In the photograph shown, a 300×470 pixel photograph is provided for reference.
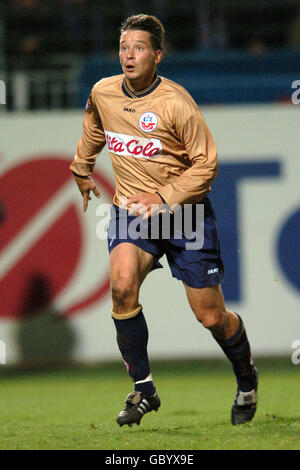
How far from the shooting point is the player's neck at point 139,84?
4.83 m

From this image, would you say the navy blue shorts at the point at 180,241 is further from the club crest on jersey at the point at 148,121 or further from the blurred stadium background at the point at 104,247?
the blurred stadium background at the point at 104,247

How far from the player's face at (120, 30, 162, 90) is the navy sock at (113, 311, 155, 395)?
135cm

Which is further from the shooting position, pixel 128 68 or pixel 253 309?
pixel 253 309

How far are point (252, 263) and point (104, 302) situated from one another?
1461 mm

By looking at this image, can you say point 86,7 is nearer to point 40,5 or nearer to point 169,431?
point 40,5

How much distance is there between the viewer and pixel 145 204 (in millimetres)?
4621

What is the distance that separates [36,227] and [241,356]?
11.9ft

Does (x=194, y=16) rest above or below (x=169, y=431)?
above

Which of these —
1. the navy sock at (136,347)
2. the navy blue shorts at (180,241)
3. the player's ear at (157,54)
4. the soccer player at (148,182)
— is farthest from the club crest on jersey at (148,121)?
the navy sock at (136,347)

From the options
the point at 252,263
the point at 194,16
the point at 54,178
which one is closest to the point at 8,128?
the point at 54,178

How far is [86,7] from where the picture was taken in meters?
10.8

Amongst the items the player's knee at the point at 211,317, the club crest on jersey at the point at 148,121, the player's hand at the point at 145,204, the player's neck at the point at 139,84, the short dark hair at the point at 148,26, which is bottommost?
the player's knee at the point at 211,317

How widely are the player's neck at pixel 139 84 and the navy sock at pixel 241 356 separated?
152cm

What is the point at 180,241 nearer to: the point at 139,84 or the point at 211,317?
the point at 211,317
